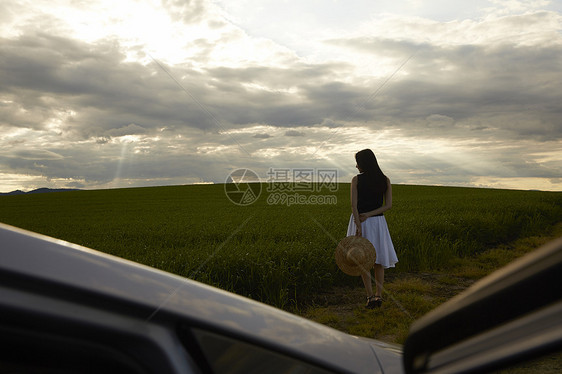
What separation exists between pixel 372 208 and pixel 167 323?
5339 mm

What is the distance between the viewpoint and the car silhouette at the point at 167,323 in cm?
60

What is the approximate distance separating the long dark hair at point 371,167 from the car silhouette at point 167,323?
16.2 feet

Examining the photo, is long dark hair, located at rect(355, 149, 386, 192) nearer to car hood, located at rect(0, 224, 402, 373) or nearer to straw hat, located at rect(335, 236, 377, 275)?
straw hat, located at rect(335, 236, 377, 275)

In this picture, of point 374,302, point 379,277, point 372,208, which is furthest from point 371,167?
point 374,302

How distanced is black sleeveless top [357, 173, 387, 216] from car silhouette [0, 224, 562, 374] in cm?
495

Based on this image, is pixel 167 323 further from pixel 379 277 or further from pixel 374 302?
pixel 374 302

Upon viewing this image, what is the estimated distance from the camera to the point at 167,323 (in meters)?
0.75

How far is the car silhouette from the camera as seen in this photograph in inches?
23.5

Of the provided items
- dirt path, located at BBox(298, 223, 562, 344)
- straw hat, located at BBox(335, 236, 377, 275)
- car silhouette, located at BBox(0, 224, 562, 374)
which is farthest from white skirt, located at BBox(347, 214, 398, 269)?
car silhouette, located at BBox(0, 224, 562, 374)

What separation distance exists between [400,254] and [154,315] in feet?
29.6

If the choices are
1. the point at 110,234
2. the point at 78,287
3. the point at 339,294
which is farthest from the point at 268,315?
the point at 110,234

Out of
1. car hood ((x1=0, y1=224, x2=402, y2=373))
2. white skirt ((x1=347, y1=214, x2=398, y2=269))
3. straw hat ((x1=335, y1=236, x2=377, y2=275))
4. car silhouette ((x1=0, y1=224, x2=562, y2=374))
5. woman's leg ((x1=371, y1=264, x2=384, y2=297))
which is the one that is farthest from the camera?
woman's leg ((x1=371, y1=264, x2=384, y2=297))

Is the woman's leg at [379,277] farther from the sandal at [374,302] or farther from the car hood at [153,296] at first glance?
the car hood at [153,296]

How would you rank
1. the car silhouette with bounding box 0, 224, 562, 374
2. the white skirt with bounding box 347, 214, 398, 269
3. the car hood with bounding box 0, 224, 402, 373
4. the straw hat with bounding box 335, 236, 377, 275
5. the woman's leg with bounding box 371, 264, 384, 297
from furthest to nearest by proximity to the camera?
the woman's leg with bounding box 371, 264, 384, 297 → the white skirt with bounding box 347, 214, 398, 269 → the straw hat with bounding box 335, 236, 377, 275 → the car hood with bounding box 0, 224, 402, 373 → the car silhouette with bounding box 0, 224, 562, 374
